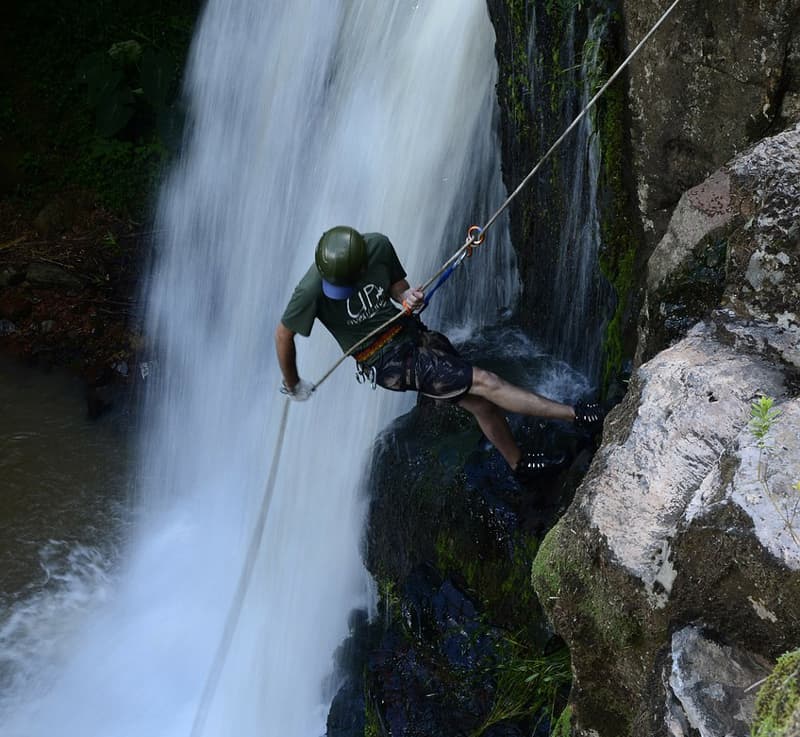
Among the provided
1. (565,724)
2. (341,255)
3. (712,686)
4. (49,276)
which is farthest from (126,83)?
(712,686)

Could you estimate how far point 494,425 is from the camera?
4.62 m

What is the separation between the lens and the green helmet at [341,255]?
4.10 m

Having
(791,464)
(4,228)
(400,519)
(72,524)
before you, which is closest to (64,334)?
(4,228)

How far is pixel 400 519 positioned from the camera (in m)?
5.29

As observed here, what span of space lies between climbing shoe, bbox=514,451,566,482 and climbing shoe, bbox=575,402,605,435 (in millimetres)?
332

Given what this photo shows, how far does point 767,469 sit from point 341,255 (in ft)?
7.32

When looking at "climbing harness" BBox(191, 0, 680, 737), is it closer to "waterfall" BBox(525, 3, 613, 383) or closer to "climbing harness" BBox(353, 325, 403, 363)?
"climbing harness" BBox(353, 325, 403, 363)

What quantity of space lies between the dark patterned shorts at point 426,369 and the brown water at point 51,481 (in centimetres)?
387

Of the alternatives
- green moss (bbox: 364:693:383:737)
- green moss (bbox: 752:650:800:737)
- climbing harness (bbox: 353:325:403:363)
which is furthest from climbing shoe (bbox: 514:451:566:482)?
green moss (bbox: 752:650:800:737)

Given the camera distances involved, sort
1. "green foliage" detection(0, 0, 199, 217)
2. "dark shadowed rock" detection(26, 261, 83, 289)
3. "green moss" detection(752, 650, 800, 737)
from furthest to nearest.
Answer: "green foliage" detection(0, 0, 199, 217) → "dark shadowed rock" detection(26, 261, 83, 289) → "green moss" detection(752, 650, 800, 737)

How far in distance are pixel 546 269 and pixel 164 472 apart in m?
4.20

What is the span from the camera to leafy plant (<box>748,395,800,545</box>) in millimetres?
2283

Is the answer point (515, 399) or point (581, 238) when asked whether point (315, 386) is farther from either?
point (581, 238)

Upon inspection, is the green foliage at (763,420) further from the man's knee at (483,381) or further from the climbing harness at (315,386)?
the man's knee at (483,381)
